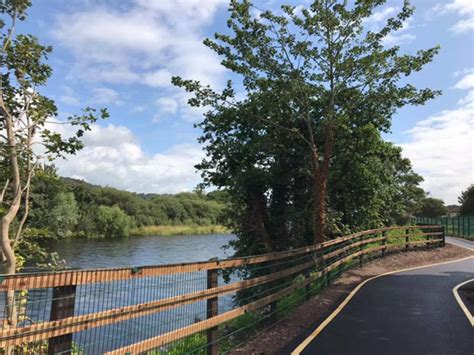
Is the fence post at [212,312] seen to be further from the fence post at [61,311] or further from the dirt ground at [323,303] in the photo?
the fence post at [61,311]

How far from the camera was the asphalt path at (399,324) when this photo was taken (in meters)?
7.23

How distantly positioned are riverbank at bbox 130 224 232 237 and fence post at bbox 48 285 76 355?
92.0 meters

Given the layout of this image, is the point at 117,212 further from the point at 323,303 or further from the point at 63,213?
the point at 323,303

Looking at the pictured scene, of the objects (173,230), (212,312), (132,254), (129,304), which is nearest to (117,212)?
(173,230)

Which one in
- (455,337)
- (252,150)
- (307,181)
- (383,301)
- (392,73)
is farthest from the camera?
(307,181)

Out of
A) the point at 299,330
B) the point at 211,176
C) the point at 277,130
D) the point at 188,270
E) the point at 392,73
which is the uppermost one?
the point at 392,73

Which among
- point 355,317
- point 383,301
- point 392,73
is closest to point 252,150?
point 392,73

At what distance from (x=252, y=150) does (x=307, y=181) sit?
3297 mm

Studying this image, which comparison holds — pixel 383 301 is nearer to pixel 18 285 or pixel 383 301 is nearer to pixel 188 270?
pixel 188 270

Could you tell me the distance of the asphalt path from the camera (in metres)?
7.23

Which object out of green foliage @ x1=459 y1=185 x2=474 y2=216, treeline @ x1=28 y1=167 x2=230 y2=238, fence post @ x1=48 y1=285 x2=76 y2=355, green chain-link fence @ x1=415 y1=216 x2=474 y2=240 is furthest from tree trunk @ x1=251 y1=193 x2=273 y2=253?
green foliage @ x1=459 y1=185 x2=474 y2=216

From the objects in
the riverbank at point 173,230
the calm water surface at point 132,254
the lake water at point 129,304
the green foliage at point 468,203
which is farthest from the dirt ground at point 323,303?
the riverbank at point 173,230

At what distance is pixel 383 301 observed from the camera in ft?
36.6

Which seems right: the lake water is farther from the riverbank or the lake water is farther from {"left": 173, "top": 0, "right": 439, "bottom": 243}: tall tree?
the riverbank
